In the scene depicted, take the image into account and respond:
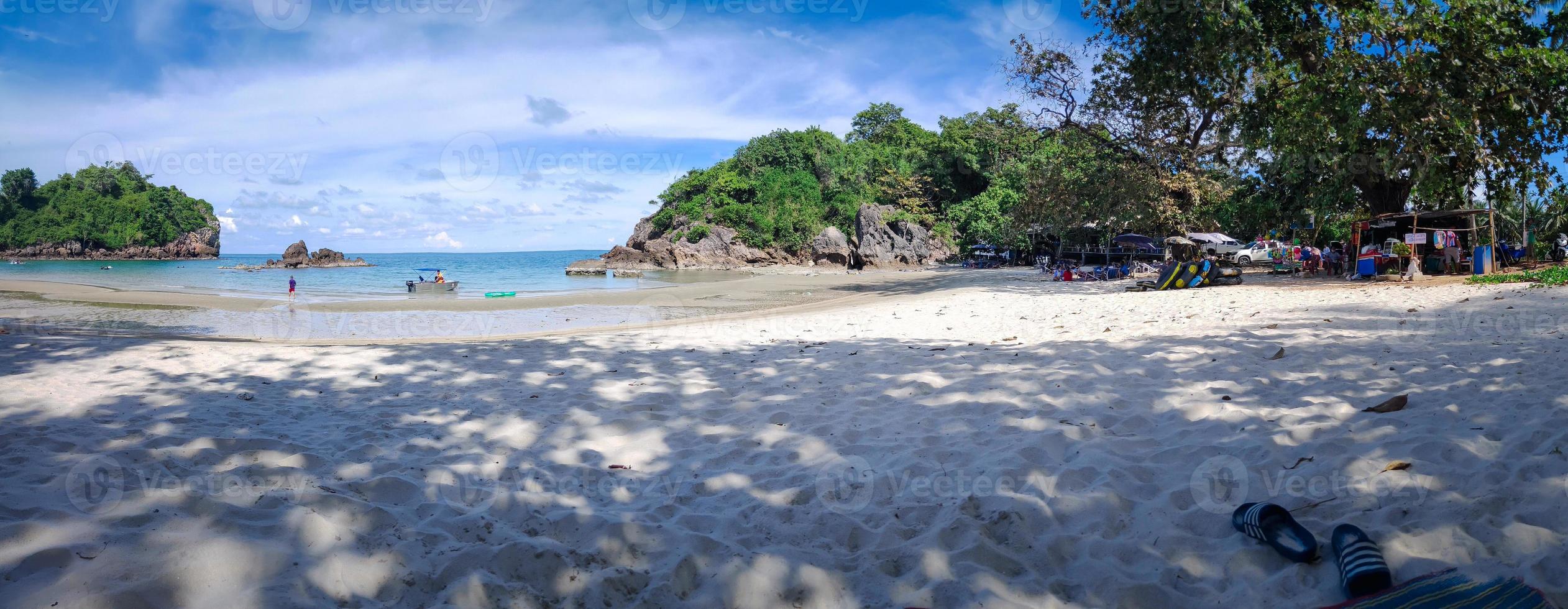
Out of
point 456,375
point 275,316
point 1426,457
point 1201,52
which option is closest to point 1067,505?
point 1426,457

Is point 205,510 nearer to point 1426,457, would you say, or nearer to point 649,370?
point 649,370

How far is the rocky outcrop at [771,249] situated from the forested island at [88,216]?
64500 mm

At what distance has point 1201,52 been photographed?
13.2 metres

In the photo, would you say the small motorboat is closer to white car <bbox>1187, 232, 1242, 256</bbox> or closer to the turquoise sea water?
the turquoise sea water

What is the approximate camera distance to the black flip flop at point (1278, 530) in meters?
2.46

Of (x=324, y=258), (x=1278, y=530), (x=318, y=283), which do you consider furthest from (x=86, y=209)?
(x=1278, y=530)

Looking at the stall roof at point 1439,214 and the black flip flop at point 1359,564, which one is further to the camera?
the stall roof at point 1439,214

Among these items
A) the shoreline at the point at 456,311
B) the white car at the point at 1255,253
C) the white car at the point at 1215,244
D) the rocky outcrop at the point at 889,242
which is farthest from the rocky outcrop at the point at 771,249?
the white car at the point at 1255,253

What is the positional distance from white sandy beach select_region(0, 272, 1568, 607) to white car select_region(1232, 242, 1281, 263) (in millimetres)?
23720

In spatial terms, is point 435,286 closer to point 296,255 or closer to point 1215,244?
point 1215,244

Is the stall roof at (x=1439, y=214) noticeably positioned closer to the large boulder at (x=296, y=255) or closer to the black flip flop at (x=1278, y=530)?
the black flip flop at (x=1278, y=530)

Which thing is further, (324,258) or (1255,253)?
(324,258)

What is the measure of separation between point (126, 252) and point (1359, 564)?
10821cm

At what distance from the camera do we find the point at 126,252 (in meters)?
77.4
